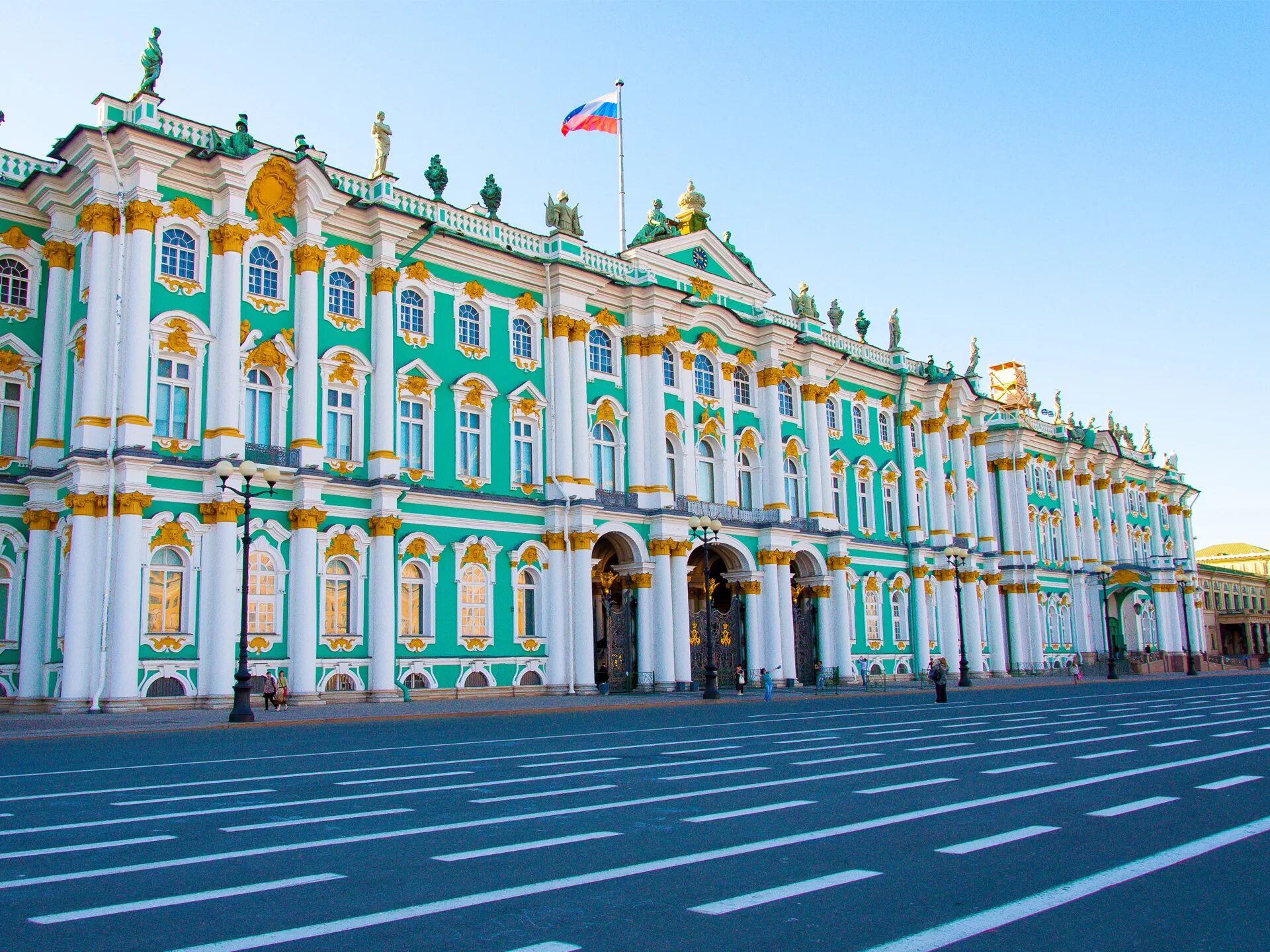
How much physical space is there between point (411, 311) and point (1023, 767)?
28020mm

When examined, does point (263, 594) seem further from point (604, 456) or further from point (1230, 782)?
point (1230, 782)

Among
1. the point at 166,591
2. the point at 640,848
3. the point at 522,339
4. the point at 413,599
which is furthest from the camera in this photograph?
the point at 522,339

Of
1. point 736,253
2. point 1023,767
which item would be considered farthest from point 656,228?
point 1023,767

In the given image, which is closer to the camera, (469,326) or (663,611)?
(469,326)

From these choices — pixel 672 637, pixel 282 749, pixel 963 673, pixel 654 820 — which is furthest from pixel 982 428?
pixel 654 820

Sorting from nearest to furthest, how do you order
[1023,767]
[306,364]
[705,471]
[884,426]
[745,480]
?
1. [1023,767]
2. [306,364]
3. [705,471]
4. [745,480]
5. [884,426]

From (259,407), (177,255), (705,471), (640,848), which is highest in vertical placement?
(177,255)

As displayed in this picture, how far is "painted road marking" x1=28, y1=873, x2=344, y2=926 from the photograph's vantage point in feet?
21.2

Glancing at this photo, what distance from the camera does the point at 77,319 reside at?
3216 centimetres

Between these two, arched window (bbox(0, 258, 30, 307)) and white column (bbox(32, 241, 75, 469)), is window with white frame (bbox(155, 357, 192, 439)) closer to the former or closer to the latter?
white column (bbox(32, 241, 75, 469))

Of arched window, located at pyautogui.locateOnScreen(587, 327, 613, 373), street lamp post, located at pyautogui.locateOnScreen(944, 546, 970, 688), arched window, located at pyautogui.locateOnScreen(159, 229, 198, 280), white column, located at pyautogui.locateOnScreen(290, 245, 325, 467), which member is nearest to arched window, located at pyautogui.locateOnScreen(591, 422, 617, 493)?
arched window, located at pyautogui.locateOnScreen(587, 327, 613, 373)

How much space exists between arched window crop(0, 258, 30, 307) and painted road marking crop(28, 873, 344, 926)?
30118mm

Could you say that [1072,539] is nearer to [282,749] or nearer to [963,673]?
[963,673]

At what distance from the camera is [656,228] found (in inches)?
1857
